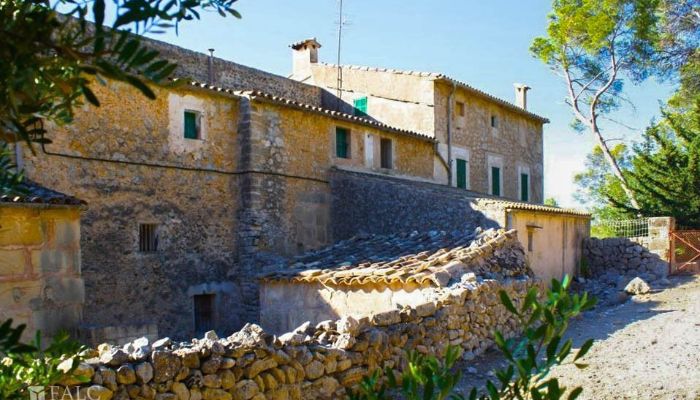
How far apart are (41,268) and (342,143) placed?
30.2 feet

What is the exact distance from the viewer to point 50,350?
2.35 meters

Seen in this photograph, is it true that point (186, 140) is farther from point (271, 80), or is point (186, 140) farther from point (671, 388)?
point (671, 388)

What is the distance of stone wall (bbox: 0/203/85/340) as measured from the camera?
838 cm

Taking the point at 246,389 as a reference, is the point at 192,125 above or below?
above

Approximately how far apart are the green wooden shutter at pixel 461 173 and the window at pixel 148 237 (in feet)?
34.9

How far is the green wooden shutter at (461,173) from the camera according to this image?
2108 cm

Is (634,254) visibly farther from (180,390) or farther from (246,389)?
(180,390)

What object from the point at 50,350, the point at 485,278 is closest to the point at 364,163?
the point at 485,278

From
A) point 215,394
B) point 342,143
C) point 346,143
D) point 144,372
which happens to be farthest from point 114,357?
point 346,143

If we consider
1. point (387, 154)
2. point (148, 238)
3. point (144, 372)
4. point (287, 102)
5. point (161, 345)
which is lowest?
point (144, 372)

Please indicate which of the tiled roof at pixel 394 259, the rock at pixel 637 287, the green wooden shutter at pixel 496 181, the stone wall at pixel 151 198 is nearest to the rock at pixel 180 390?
the tiled roof at pixel 394 259

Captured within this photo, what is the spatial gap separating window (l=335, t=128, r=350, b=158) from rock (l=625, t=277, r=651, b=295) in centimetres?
746

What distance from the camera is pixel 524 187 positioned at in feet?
83.1

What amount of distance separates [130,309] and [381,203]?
18.9 ft
